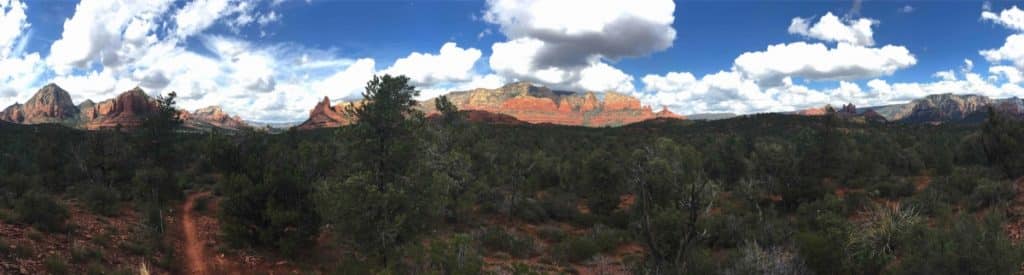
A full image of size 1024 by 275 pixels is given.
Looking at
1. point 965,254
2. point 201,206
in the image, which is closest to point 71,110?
point 201,206

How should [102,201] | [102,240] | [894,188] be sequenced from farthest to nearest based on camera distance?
[894,188] < [102,201] < [102,240]

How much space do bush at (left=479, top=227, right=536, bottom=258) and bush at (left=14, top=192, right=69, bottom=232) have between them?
1313 cm

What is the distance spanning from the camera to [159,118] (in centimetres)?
2812

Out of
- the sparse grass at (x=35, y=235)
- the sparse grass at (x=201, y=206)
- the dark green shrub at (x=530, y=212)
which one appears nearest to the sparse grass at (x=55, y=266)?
the sparse grass at (x=35, y=235)

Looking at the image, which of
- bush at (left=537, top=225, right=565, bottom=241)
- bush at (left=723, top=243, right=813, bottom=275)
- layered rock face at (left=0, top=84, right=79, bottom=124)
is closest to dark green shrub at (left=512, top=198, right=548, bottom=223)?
bush at (left=537, top=225, right=565, bottom=241)

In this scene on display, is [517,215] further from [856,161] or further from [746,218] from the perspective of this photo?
[856,161]

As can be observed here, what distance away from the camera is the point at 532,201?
2608 centimetres

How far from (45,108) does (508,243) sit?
221 meters

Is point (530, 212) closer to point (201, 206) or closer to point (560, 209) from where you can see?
point (560, 209)

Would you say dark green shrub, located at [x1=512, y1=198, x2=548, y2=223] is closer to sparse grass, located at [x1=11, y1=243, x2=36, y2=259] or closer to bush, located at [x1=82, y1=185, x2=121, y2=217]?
bush, located at [x1=82, y1=185, x2=121, y2=217]

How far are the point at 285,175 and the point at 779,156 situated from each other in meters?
24.5

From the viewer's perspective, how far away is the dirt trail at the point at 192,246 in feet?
45.0

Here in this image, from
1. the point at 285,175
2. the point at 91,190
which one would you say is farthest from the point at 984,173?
the point at 91,190

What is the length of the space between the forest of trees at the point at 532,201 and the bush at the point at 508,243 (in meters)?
0.07
